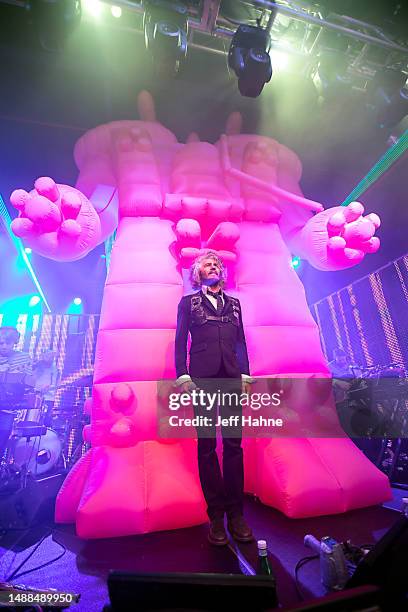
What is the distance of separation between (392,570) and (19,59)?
16.2ft

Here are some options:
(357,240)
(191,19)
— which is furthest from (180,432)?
(191,19)

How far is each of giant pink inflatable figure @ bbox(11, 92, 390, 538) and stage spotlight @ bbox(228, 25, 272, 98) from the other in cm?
49

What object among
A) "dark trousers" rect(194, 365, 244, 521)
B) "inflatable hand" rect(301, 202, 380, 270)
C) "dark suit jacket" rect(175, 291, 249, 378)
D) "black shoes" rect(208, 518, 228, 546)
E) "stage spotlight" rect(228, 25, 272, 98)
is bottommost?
"black shoes" rect(208, 518, 228, 546)

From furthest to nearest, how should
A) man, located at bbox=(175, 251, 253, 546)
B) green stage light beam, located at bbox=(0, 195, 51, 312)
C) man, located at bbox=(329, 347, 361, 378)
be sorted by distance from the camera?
1. man, located at bbox=(329, 347, 361, 378)
2. green stage light beam, located at bbox=(0, 195, 51, 312)
3. man, located at bbox=(175, 251, 253, 546)

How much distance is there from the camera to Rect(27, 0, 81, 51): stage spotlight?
3027 millimetres

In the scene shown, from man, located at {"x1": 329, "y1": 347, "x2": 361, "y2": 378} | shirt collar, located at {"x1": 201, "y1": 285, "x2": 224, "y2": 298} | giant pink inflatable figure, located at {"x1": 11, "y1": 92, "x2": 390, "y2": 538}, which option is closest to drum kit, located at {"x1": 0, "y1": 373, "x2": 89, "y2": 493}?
giant pink inflatable figure, located at {"x1": 11, "y1": 92, "x2": 390, "y2": 538}

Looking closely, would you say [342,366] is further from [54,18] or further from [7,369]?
[54,18]

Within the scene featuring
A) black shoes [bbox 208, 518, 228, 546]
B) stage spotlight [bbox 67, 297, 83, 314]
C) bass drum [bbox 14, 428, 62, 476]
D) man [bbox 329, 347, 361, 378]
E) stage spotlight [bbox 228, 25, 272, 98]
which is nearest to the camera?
black shoes [bbox 208, 518, 228, 546]

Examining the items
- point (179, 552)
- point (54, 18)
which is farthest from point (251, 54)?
point (179, 552)

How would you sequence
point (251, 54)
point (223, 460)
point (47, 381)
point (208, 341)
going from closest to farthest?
point (223, 460)
point (208, 341)
point (251, 54)
point (47, 381)

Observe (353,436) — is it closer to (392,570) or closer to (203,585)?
(392,570)

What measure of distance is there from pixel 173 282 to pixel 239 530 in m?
1.87

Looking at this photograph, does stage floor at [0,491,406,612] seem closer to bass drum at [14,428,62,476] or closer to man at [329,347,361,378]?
bass drum at [14,428,62,476]

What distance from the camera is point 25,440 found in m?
4.23
